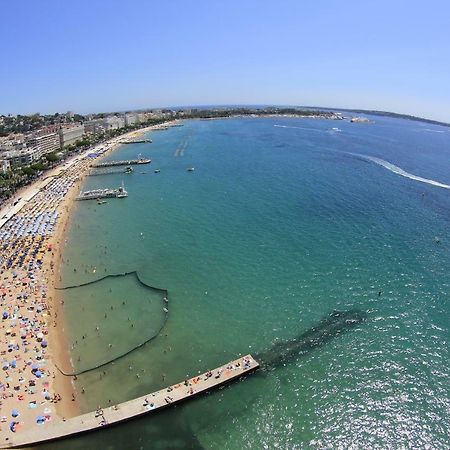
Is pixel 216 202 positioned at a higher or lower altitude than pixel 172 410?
higher

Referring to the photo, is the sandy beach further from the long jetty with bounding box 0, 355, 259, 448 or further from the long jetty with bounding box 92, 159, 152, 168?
the long jetty with bounding box 92, 159, 152, 168

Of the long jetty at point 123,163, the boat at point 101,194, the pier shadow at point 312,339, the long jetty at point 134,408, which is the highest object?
the long jetty at point 123,163

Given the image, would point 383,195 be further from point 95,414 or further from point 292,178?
point 95,414

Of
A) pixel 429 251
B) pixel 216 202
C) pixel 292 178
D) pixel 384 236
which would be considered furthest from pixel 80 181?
pixel 429 251

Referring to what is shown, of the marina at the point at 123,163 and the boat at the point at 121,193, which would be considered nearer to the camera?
the boat at the point at 121,193

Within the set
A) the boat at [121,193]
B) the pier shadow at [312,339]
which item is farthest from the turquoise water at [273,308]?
the boat at [121,193]

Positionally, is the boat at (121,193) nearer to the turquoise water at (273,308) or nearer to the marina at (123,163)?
the turquoise water at (273,308)
